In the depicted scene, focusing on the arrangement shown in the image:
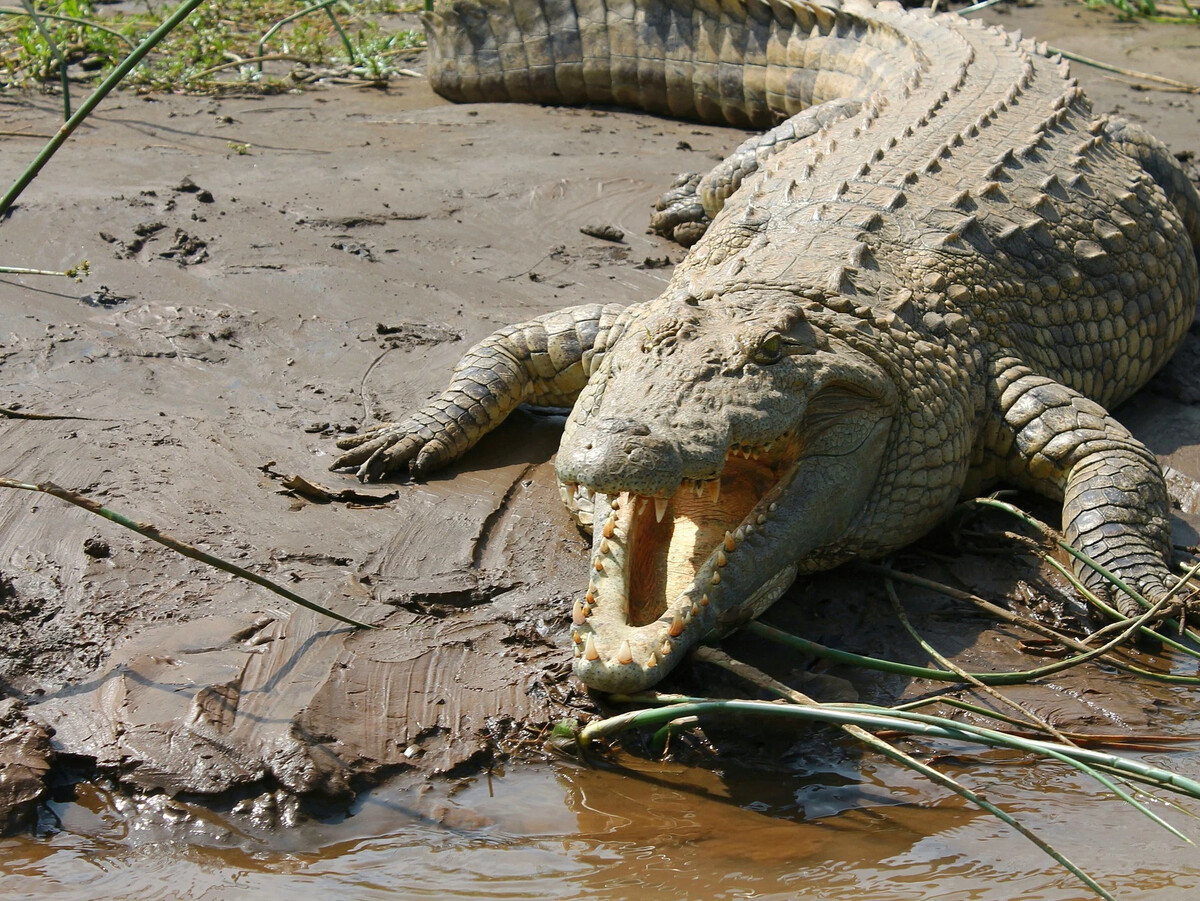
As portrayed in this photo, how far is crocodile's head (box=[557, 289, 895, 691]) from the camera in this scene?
288cm

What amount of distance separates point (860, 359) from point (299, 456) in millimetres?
1961

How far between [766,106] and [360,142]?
2.52 meters

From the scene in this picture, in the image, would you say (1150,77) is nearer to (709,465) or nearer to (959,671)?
(959,671)

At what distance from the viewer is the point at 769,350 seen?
329cm

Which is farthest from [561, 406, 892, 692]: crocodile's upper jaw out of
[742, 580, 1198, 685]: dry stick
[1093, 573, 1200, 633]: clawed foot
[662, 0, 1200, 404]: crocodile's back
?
[1093, 573, 1200, 633]: clawed foot

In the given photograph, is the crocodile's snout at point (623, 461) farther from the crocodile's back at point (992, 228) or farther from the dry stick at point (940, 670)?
the crocodile's back at point (992, 228)

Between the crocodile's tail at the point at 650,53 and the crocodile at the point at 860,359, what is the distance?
107cm

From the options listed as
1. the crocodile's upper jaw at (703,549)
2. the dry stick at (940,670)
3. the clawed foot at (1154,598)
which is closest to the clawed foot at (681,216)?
the crocodile's upper jaw at (703,549)

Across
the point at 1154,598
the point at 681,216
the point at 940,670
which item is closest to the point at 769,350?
the point at 940,670

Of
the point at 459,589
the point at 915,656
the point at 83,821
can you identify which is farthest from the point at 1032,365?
the point at 83,821

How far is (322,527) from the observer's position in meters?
3.77

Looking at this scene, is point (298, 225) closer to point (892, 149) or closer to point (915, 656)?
point (892, 149)

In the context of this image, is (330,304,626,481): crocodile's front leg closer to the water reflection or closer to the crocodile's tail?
the water reflection

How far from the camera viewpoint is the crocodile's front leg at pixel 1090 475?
3.70 meters
